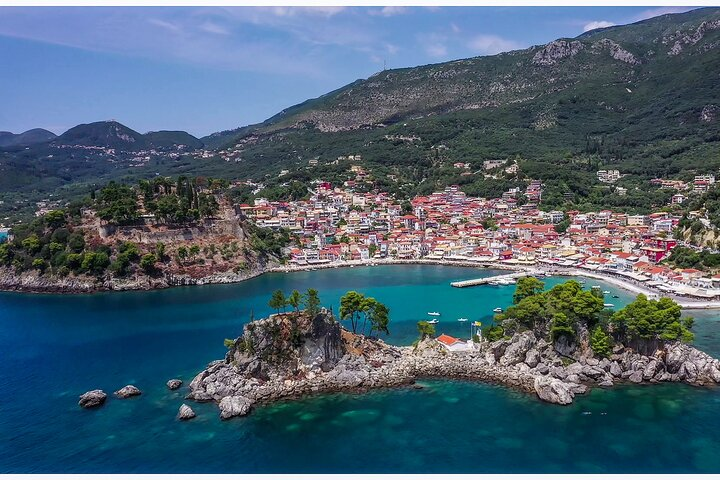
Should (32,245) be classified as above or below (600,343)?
above

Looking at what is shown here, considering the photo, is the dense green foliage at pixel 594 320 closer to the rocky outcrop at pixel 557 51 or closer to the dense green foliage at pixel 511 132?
the dense green foliage at pixel 511 132

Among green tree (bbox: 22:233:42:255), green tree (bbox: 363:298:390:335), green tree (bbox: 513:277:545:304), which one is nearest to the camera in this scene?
green tree (bbox: 363:298:390:335)

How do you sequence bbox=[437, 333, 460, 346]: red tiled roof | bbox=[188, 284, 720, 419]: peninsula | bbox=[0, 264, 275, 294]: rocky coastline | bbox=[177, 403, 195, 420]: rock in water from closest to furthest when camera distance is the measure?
bbox=[177, 403, 195, 420]: rock in water, bbox=[188, 284, 720, 419]: peninsula, bbox=[437, 333, 460, 346]: red tiled roof, bbox=[0, 264, 275, 294]: rocky coastline

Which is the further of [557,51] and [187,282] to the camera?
[557,51]

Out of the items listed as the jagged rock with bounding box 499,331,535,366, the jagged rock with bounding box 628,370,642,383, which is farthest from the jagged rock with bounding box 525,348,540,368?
the jagged rock with bounding box 628,370,642,383

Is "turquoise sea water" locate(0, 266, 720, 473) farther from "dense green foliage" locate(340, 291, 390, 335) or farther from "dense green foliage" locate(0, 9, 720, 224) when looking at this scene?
"dense green foliage" locate(0, 9, 720, 224)

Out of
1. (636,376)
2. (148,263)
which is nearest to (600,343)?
(636,376)

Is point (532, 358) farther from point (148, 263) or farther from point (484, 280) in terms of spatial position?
point (148, 263)
